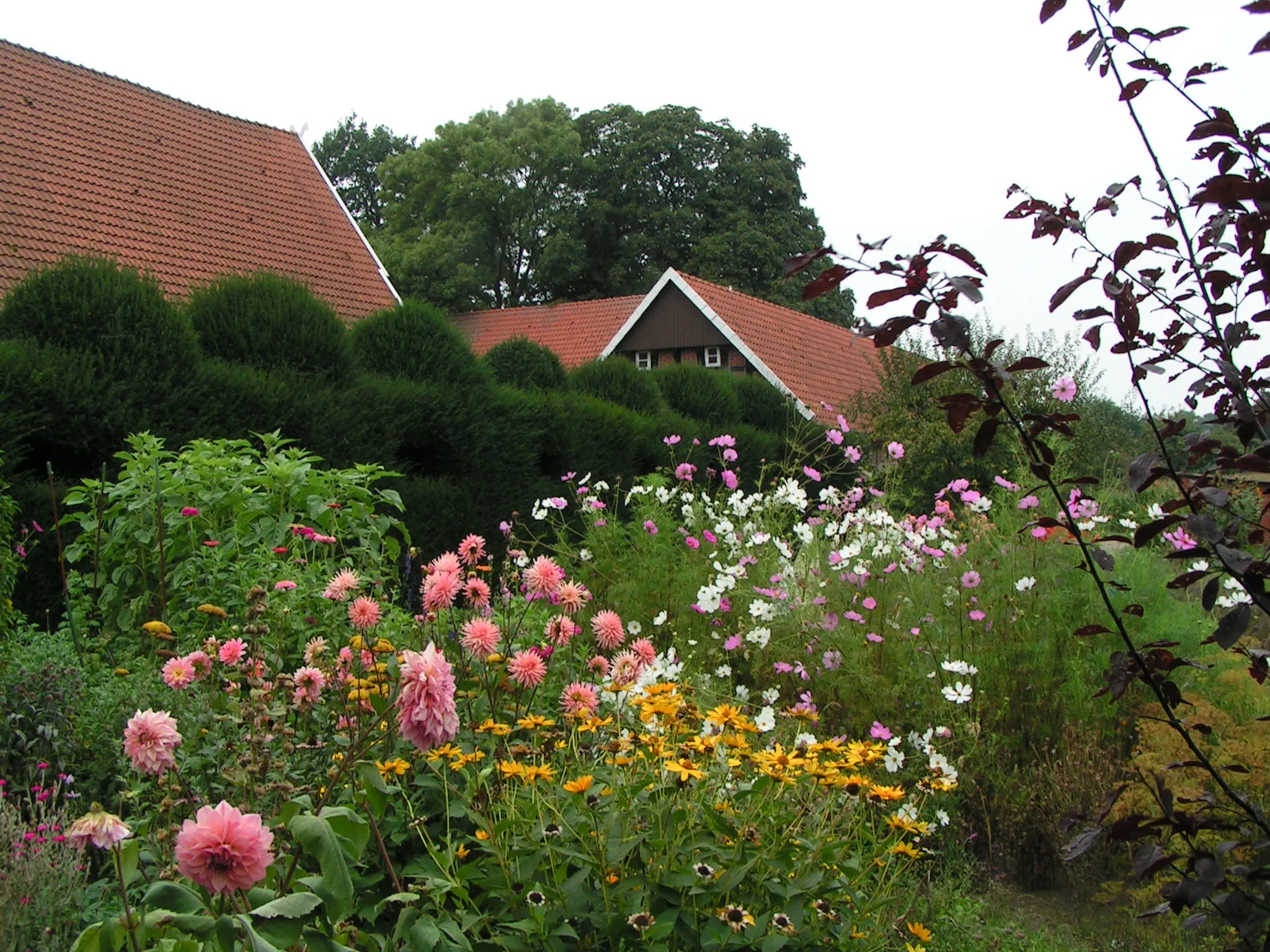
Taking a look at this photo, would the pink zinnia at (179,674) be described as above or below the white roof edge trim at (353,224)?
below

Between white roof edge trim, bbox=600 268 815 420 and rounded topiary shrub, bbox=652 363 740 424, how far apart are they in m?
5.18

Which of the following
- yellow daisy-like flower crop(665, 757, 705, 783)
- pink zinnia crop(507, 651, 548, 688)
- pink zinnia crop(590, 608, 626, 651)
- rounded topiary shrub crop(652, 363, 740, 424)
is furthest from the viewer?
rounded topiary shrub crop(652, 363, 740, 424)

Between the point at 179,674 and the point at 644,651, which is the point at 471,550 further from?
the point at 179,674

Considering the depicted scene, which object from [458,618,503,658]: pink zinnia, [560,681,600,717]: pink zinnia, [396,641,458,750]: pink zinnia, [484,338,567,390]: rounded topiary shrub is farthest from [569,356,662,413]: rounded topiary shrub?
[396,641,458,750]: pink zinnia

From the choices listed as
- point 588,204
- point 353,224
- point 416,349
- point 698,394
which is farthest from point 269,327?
point 588,204

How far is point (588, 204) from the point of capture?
35406mm

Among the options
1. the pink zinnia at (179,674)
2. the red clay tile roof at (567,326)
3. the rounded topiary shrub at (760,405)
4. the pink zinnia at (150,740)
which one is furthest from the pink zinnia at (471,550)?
the red clay tile roof at (567,326)

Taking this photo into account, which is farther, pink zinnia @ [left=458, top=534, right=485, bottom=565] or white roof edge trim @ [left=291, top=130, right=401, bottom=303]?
white roof edge trim @ [left=291, top=130, right=401, bottom=303]

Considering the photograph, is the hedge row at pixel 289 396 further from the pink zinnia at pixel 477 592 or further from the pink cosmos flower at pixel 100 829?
the pink cosmos flower at pixel 100 829

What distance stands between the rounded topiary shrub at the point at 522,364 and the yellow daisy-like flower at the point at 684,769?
11.1 m

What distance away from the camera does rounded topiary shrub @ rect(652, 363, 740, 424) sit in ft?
51.0

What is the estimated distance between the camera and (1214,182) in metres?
1.39

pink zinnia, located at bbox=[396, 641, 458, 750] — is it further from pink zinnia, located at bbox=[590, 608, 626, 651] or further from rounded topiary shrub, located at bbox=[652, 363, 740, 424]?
rounded topiary shrub, located at bbox=[652, 363, 740, 424]

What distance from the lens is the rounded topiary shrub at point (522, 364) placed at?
13.3 m
